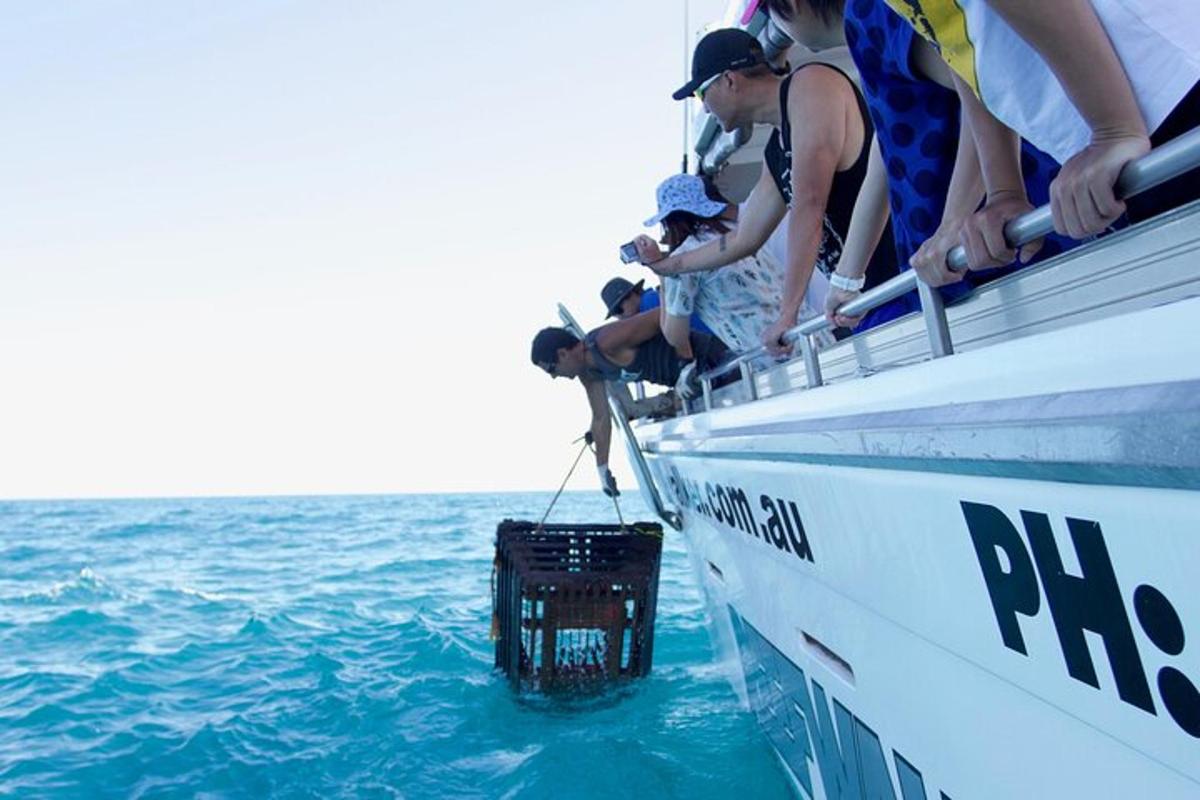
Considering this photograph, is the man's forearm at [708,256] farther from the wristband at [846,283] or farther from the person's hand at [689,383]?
the person's hand at [689,383]

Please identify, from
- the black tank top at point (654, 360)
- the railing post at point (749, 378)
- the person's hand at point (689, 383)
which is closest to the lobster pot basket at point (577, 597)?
the black tank top at point (654, 360)

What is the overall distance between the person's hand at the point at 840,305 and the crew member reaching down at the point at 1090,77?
0.80 metres

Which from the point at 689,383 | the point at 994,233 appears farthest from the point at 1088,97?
the point at 689,383

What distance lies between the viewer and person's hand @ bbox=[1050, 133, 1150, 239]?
1054 mm

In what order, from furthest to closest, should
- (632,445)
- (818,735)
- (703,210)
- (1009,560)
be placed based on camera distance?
(632,445)
(703,210)
(818,735)
(1009,560)

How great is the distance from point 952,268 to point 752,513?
5.00 ft

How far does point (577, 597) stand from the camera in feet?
17.4

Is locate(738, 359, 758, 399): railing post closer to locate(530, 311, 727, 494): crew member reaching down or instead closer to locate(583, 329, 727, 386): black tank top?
locate(530, 311, 727, 494): crew member reaching down

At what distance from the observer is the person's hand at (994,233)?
1358 millimetres

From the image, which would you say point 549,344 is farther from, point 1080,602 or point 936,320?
point 1080,602

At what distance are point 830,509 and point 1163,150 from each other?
1.17 meters

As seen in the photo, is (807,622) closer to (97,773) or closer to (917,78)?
(917,78)

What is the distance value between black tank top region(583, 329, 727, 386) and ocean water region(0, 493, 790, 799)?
2.07 metres

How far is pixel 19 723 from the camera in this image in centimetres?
608
